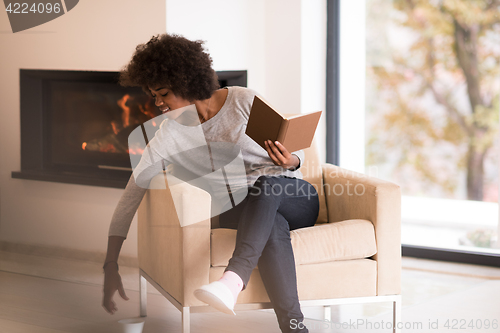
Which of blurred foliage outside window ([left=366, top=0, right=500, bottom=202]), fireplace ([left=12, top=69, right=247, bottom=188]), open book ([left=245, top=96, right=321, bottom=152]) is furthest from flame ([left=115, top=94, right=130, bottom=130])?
blurred foliage outside window ([left=366, top=0, right=500, bottom=202])

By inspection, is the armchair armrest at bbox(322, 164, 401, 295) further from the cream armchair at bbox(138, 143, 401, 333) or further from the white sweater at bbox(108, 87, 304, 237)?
the white sweater at bbox(108, 87, 304, 237)

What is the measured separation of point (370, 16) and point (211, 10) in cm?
111

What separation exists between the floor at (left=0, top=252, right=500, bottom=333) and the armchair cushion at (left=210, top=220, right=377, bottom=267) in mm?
429

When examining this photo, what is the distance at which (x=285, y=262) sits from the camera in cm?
170

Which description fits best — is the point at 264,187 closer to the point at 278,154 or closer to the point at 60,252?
the point at 278,154

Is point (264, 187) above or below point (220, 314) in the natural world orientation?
above

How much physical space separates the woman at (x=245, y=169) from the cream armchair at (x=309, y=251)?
0.29ft

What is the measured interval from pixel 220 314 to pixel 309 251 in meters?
0.66

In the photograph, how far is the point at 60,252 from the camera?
10.5 feet

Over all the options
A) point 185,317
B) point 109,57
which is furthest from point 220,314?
point 109,57

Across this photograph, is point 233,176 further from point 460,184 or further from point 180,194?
point 460,184

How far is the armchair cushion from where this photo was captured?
1.77 m

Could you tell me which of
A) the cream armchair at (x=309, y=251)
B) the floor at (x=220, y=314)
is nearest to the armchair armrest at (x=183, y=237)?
the cream armchair at (x=309, y=251)

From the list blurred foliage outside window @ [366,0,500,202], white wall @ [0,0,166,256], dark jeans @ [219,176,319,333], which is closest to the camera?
dark jeans @ [219,176,319,333]
